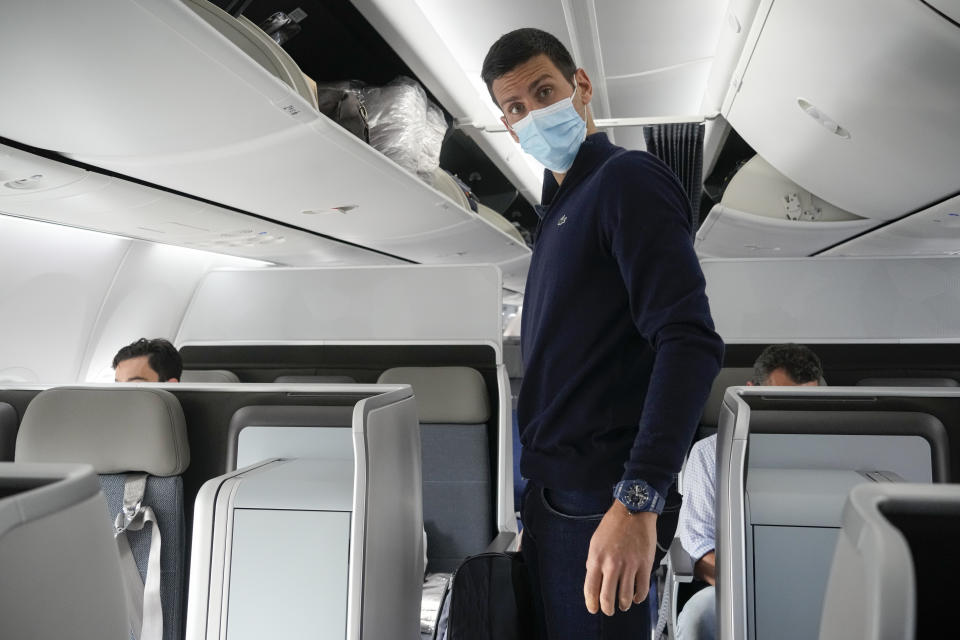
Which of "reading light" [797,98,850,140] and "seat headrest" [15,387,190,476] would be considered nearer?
"seat headrest" [15,387,190,476]

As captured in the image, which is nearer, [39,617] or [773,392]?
[39,617]

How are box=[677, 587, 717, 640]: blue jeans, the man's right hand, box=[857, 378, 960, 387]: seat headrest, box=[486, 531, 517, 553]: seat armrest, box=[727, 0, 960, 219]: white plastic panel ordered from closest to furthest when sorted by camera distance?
box=[727, 0, 960, 219]: white plastic panel < box=[677, 587, 717, 640]: blue jeans < the man's right hand < box=[486, 531, 517, 553]: seat armrest < box=[857, 378, 960, 387]: seat headrest

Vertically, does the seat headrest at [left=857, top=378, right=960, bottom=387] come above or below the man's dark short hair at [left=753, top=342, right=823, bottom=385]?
below

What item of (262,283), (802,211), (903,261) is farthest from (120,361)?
(802,211)

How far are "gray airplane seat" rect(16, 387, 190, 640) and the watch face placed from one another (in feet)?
4.18

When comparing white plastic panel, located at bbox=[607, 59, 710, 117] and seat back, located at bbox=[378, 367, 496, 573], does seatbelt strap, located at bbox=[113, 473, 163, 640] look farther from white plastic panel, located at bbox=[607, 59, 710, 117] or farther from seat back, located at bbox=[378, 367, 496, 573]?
white plastic panel, located at bbox=[607, 59, 710, 117]

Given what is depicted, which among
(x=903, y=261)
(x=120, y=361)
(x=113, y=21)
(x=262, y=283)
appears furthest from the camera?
(x=262, y=283)

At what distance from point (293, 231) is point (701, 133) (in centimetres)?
269

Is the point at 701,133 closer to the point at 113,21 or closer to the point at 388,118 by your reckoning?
the point at 388,118

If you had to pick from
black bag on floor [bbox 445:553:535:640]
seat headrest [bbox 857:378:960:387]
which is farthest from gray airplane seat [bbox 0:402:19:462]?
seat headrest [bbox 857:378:960:387]

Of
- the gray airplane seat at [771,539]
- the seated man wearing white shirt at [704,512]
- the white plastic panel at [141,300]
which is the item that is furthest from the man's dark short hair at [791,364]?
the white plastic panel at [141,300]

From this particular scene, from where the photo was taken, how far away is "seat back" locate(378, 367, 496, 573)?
328 centimetres

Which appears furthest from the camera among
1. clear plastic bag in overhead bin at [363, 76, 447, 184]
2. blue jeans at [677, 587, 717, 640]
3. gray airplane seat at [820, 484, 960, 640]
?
clear plastic bag in overhead bin at [363, 76, 447, 184]

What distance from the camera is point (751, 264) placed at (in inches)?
150
